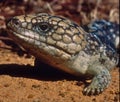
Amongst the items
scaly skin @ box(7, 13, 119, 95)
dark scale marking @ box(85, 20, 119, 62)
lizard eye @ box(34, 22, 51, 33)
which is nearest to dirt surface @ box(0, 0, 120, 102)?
scaly skin @ box(7, 13, 119, 95)

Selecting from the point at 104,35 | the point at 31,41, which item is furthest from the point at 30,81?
the point at 104,35

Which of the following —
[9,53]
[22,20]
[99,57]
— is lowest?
[9,53]

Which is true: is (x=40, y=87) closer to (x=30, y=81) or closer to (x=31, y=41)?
(x=30, y=81)

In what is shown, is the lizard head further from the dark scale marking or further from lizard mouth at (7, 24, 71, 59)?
the dark scale marking

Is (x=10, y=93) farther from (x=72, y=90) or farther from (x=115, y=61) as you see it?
(x=115, y=61)

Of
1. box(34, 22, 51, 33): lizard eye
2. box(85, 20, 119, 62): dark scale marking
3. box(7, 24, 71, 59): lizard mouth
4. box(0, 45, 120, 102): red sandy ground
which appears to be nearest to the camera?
box(0, 45, 120, 102): red sandy ground

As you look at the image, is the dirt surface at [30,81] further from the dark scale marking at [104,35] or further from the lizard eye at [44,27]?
the lizard eye at [44,27]

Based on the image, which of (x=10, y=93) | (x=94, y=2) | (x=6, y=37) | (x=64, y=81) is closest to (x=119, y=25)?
(x=94, y=2)
